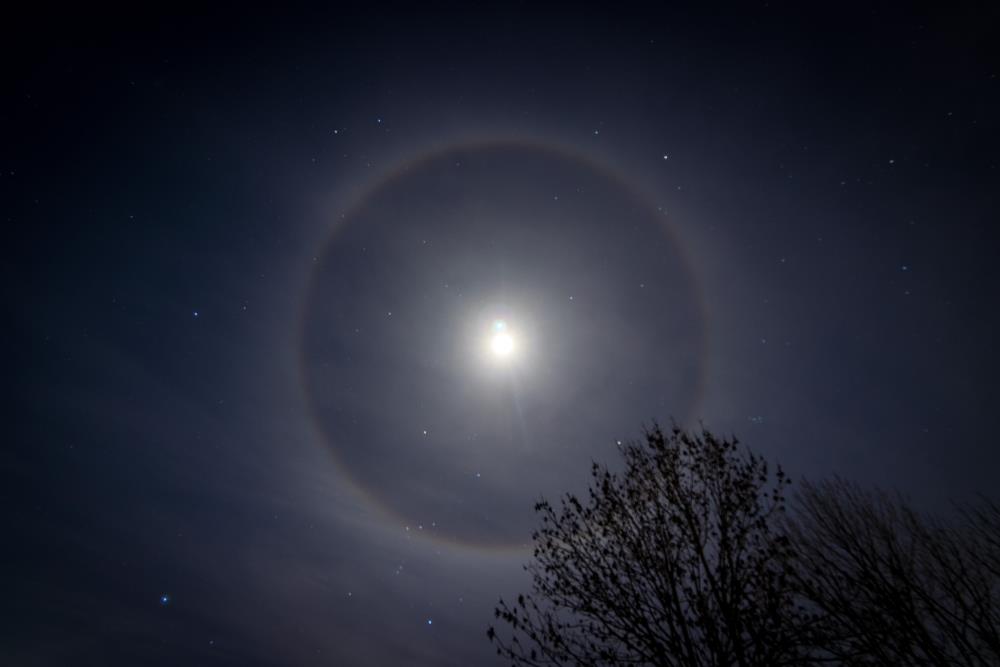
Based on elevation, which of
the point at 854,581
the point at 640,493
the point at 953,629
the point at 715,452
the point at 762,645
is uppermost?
the point at 715,452

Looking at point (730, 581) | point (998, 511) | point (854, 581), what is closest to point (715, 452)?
point (730, 581)

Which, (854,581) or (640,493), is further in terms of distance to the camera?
(854,581)

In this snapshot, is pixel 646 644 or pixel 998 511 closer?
pixel 646 644

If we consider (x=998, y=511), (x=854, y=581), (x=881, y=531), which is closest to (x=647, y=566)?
(x=854, y=581)

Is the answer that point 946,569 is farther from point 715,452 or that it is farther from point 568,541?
point 568,541

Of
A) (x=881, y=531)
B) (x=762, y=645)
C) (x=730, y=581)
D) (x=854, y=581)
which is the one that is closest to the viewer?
(x=762, y=645)

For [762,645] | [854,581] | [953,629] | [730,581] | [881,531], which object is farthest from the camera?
[881,531]

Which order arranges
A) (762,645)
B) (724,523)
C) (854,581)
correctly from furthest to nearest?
(854,581)
(724,523)
(762,645)

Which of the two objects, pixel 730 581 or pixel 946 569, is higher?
pixel 946 569

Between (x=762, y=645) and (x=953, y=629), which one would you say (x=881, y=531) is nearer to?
(x=953, y=629)
